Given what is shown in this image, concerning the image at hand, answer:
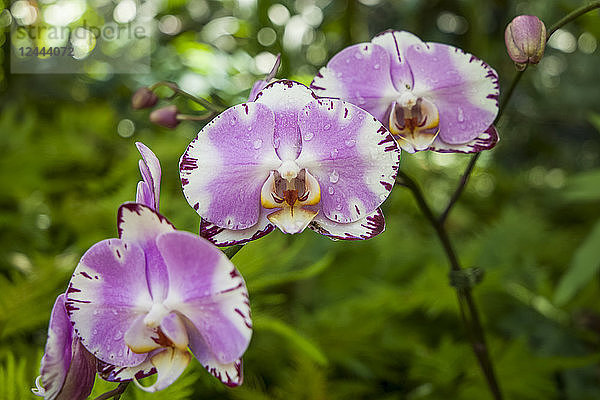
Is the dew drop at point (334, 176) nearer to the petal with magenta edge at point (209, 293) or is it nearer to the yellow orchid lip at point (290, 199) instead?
the yellow orchid lip at point (290, 199)

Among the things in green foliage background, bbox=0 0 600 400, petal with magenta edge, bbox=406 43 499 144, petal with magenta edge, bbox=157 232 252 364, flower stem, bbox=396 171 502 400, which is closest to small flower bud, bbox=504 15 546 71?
petal with magenta edge, bbox=406 43 499 144

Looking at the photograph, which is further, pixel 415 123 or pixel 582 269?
pixel 582 269

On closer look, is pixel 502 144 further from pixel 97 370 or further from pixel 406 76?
pixel 97 370

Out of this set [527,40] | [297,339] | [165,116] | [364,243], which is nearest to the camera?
[527,40]

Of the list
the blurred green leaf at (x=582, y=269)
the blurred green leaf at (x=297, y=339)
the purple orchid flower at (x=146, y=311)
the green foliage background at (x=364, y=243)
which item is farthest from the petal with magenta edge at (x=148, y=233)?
the blurred green leaf at (x=582, y=269)

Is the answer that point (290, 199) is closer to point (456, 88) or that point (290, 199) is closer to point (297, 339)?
point (456, 88)

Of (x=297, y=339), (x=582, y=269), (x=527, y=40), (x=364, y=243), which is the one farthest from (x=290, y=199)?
(x=364, y=243)

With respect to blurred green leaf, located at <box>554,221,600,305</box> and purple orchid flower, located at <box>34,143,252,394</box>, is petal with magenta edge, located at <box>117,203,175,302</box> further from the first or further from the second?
blurred green leaf, located at <box>554,221,600,305</box>
